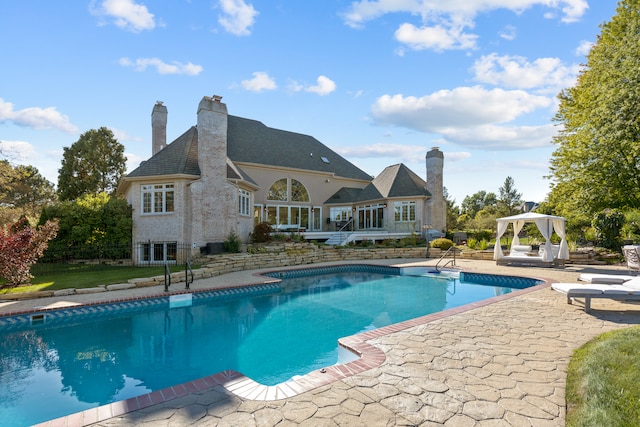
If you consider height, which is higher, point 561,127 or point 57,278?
point 561,127

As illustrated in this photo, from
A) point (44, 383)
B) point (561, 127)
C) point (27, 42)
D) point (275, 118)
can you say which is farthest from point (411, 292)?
point (275, 118)

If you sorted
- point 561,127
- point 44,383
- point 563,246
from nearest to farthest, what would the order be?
point 44,383 < point 563,246 < point 561,127

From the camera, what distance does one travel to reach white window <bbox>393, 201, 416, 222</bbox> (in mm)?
26531

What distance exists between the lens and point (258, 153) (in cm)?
2614

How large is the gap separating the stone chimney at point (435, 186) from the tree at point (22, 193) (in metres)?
25.3

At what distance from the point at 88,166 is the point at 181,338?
98.1 feet

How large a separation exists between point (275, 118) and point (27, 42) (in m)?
20.2

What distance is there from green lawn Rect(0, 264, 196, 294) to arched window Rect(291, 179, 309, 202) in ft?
45.4

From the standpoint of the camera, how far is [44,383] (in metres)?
5.57

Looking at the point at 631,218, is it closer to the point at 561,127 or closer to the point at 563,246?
the point at 563,246

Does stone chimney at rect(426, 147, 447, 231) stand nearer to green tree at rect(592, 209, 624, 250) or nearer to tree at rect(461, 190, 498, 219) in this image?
green tree at rect(592, 209, 624, 250)

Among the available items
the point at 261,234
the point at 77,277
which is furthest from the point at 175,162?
the point at 77,277

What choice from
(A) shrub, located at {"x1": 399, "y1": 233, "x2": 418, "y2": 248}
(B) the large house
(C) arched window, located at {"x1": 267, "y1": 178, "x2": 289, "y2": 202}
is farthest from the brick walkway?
(C) arched window, located at {"x1": 267, "y1": 178, "x2": 289, "y2": 202}

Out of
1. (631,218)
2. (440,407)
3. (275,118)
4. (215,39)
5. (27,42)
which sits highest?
(275,118)
